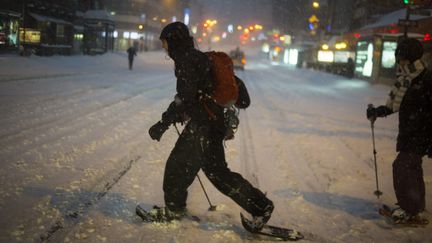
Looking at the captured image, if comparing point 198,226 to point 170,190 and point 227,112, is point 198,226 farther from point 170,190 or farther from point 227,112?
point 227,112

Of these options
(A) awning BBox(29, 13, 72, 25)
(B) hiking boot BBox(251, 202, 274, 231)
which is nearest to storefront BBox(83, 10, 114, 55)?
(A) awning BBox(29, 13, 72, 25)

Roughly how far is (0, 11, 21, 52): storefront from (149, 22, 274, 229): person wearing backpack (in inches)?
1038

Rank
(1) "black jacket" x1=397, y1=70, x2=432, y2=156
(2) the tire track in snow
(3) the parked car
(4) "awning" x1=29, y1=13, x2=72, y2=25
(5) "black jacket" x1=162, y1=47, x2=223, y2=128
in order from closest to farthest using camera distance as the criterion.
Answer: (5) "black jacket" x1=162, y1=47, x2=223, y2=128, (1) "black jacket" x1=397, y1=70, x2=432, y2=156, (2) the tire track in snow, (4) "awning" x1=29, y1=13, x2=72, y2=25, (3) the parked car

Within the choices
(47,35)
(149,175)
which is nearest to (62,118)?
(149,175)

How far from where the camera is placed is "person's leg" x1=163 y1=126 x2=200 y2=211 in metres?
3.57

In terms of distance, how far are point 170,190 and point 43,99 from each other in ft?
28.5

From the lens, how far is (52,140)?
6.79 meters

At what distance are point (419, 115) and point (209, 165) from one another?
2.14 m

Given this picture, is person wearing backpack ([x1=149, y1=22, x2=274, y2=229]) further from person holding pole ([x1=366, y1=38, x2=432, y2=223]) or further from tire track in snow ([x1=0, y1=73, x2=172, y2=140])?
tire track in snow ([x1=0, y1=73, x2=172, y2=140])

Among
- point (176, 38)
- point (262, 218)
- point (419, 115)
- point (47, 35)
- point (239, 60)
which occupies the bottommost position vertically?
point (262, 218)

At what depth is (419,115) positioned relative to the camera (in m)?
3.96

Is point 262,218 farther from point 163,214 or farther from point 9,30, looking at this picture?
point 9,30

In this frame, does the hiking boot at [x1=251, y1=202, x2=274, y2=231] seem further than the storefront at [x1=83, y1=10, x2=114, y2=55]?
No

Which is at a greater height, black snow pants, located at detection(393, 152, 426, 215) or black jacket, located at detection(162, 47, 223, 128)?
black jacket, located at detection(162, 47, 223, 128)
